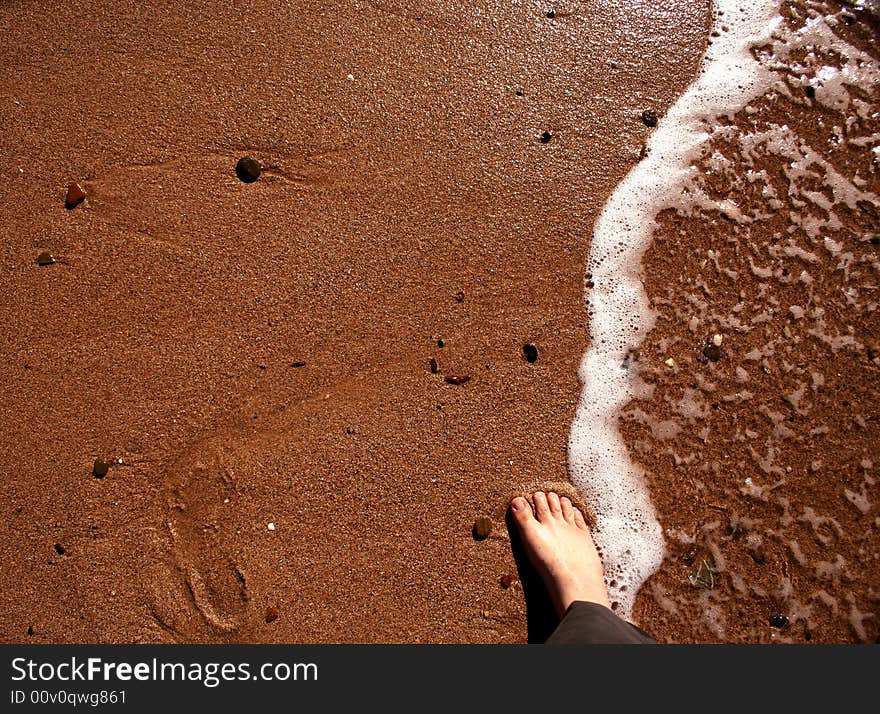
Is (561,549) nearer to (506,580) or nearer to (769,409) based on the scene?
(506,580)

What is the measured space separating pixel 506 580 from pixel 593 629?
37 cm

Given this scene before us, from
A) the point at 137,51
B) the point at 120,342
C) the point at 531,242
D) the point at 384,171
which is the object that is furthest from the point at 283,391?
the point at 137,51

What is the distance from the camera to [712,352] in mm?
2473

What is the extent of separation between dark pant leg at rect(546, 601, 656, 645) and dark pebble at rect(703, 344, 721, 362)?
1.10 meters

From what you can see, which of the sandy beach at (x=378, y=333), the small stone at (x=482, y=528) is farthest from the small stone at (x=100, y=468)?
the small stone at (x=482, y=528)

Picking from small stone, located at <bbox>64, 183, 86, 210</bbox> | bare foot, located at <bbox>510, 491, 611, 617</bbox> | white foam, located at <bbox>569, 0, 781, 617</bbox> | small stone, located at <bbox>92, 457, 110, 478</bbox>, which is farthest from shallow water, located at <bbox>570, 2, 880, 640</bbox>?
small stone, located at <bbox>64, 183, 86, 210</bbox>

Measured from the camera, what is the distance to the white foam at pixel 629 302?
242 cm

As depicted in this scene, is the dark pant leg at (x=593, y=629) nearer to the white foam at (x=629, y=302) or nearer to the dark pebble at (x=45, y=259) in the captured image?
the white foam at (x=629, y=302)

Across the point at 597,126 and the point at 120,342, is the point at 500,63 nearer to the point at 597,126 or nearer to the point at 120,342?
the point at 597,126

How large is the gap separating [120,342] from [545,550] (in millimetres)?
1827

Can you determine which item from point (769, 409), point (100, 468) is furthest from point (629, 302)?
point (100, 468)

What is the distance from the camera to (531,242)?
2.45m

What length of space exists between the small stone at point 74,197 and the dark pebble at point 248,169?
615 mm

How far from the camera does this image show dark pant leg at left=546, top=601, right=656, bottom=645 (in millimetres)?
2098
